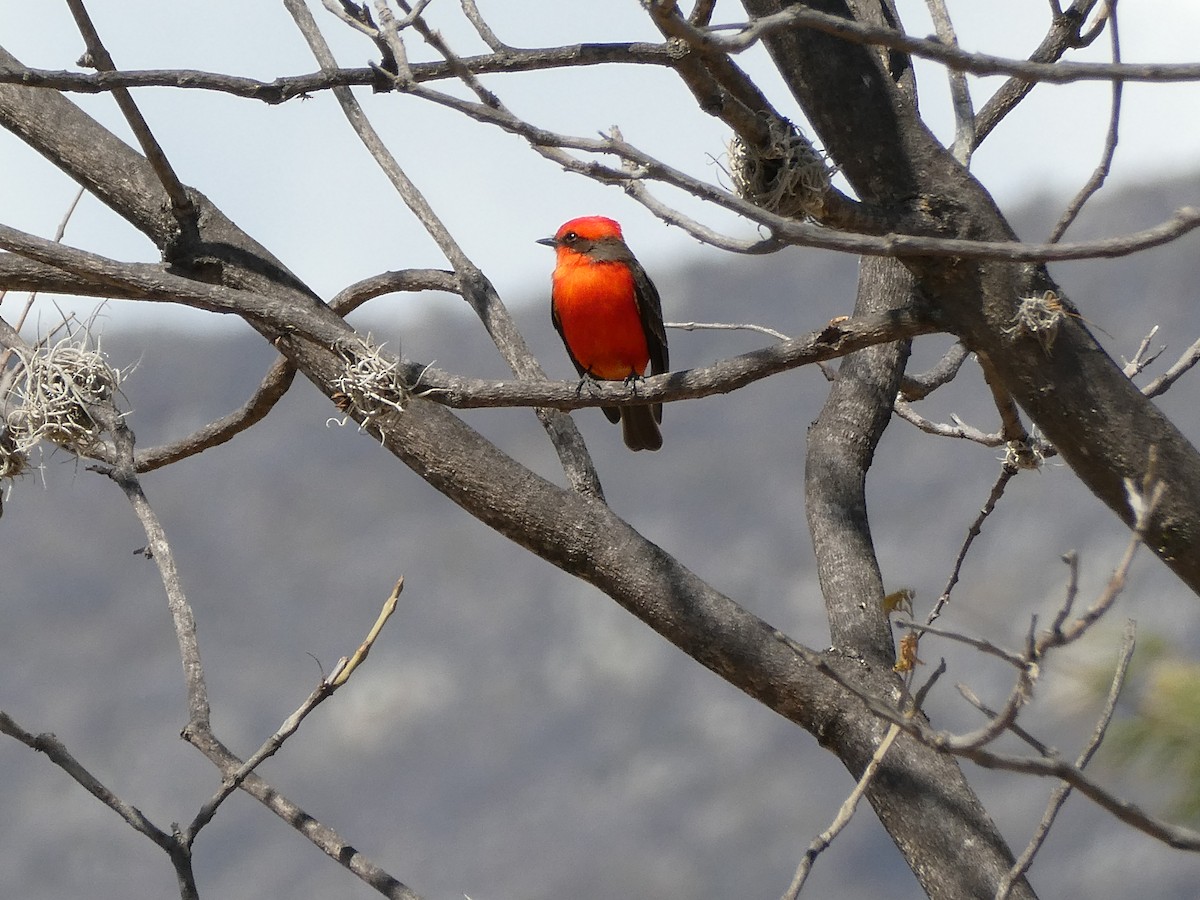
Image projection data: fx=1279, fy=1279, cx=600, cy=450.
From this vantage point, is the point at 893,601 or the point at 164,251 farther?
the point at 164,251

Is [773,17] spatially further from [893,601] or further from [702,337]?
[702,337]

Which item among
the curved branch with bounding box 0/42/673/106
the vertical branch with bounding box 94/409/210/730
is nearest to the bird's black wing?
the vertical branch with bounding box 94/409/210/730

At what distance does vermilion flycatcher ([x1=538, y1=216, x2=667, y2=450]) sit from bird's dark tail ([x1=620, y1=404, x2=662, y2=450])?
168mm

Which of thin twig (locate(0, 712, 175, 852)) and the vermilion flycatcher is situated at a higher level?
the vermilion flycatcher

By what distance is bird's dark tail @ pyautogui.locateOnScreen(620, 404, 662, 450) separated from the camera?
5.59 metres

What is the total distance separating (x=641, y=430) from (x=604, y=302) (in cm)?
71

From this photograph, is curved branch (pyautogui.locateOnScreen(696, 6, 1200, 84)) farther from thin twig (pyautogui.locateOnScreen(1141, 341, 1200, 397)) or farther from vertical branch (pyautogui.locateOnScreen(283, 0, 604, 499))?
vertical branch (pyautogui.locateOnScreen(283, 0, 604, 499))

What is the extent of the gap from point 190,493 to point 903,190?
6.57 meters

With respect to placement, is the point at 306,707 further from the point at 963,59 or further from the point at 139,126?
the point at 139,126

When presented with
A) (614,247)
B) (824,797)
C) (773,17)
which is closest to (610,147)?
(773,17)

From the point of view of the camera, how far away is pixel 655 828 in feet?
18.7

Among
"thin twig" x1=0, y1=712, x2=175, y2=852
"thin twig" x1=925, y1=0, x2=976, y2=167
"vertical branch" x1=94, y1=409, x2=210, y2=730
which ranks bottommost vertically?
"thin twig" x1=0, y1=712, x2=175, y2=852

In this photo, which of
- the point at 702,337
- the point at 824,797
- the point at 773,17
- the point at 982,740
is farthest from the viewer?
the point at 702,337

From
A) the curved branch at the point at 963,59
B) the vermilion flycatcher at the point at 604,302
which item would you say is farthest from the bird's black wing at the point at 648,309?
the curved branch at the point at 963,59
